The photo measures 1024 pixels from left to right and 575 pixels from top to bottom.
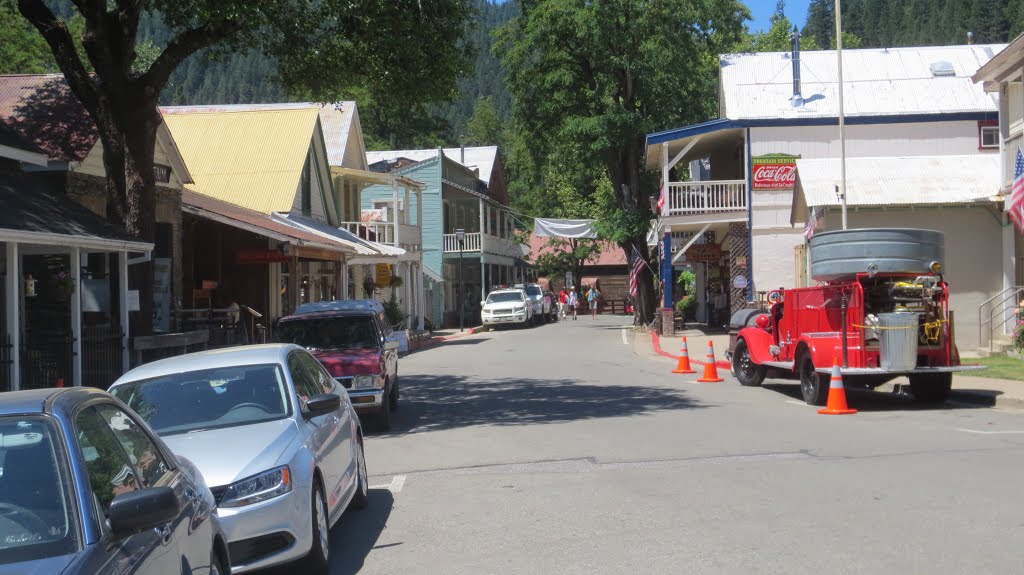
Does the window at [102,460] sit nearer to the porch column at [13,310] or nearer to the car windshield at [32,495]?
the car windshield at [32,495]

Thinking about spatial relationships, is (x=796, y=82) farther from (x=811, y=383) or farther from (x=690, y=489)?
(x=690, y=489)

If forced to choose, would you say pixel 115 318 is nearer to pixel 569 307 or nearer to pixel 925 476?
pixel 925 476

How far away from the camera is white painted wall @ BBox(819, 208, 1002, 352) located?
960 inches

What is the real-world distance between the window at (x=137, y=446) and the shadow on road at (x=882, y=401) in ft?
40.3

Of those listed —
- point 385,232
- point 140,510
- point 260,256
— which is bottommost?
point 140,510

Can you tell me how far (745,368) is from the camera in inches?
760

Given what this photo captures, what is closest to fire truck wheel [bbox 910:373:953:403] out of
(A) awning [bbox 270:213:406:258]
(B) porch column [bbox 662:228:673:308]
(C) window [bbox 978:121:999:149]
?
(A) awning [bbox 270:213:406:258]

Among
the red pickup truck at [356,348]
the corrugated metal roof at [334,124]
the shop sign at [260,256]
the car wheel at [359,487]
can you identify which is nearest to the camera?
the car wheel at [359,487]

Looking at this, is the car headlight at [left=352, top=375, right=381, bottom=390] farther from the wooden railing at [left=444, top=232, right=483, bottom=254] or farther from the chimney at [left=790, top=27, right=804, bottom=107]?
the wooden railing at [left=444, top=232, right=483, bottom=254]

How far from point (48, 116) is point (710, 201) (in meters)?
20.9

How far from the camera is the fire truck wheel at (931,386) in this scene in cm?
1552

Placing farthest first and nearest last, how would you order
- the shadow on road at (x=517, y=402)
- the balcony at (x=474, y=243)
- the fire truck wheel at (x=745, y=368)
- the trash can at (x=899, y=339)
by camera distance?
the balcony at (x=474, y=243), the fire truck wheel at (x=745, y=368), the shadow on road at (x=517, y=402), the trash can at (x=899, y=339)

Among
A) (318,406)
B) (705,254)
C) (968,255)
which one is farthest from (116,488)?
(705,254)

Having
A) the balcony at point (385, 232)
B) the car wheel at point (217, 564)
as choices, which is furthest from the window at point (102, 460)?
the balcony at point (385, 232)
